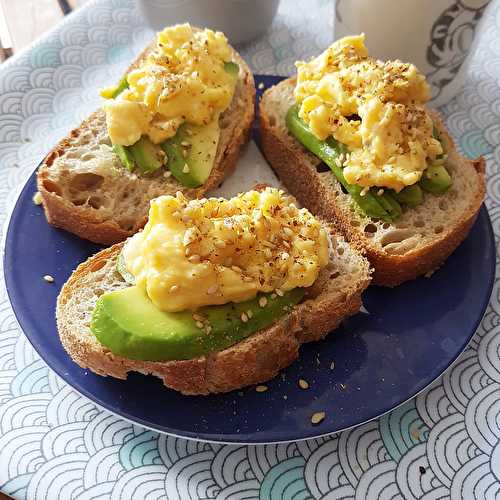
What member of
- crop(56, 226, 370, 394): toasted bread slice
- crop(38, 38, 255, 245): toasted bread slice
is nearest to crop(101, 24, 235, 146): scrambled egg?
crop(38, 38, 255, 245): toasted bread slice

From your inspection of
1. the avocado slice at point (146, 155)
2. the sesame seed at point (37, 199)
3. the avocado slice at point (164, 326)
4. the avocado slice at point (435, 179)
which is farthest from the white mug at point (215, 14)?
the avocado slice at point (164, 326)

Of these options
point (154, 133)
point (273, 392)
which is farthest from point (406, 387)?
point (154, 133)

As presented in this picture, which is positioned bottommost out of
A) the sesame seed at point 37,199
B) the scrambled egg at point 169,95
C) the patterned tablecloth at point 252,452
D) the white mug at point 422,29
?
the patterned tablecloth at point 252,452

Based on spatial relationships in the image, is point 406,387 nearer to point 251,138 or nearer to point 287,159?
point 287,159

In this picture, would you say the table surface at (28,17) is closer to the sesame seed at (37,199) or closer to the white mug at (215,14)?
the white mug at (215,14)

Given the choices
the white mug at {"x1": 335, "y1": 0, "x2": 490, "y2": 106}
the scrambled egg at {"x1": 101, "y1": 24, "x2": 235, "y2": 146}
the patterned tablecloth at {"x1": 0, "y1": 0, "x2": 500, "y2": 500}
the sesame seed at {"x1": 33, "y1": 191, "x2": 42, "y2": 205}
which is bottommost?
the patterned tablecloth at {"x1": 0, "y1": 0, "x2": 500, "y2": 500}

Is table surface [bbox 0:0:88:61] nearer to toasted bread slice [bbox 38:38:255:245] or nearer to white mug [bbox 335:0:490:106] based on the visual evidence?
toasted bread slice [bbox 38:38:255:245]
